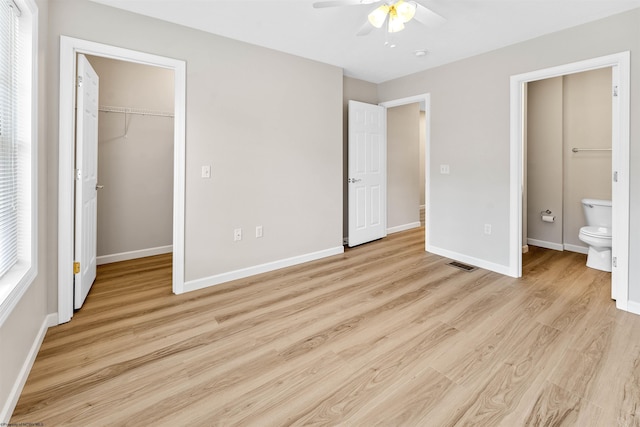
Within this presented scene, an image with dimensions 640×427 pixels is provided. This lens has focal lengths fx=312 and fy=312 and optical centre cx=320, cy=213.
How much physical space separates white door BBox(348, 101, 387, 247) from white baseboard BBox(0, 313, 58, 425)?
128 inches

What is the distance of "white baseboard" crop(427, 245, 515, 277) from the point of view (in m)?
3.40

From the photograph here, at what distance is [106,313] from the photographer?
2471mm

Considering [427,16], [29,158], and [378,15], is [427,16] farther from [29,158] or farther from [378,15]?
[29,158]

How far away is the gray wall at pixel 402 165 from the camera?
5.32 metres

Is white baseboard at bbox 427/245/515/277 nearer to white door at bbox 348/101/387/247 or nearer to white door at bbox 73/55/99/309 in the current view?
white door at bbox 348/101/387/247

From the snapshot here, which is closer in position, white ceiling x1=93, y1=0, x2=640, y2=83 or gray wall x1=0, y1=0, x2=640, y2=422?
gray wall x1=0, y1=0, x2=640, y2=422

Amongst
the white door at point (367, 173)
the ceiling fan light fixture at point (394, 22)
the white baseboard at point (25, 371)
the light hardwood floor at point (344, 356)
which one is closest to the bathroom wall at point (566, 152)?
the light hardwood floor at point (344, 356)

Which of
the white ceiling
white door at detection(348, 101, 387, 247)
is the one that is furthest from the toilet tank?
white door at detection(348, 101, 387, 247)

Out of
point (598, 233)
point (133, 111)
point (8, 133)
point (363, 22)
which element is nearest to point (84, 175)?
point (8, 133)

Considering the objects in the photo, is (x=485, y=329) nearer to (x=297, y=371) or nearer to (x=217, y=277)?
(x=297, y=371)

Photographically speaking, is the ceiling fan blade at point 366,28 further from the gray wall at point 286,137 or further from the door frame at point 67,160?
the door frame at point 67,160

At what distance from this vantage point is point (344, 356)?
6.31 ft

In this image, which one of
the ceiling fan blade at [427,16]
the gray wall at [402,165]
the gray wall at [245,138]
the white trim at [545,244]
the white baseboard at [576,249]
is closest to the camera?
the ceiling fan blade at [427,16]

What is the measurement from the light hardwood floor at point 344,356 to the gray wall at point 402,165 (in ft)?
7.85
